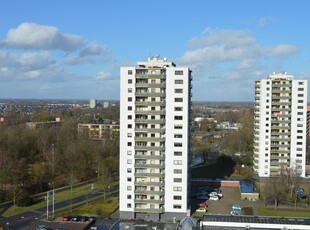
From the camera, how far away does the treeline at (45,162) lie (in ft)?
132

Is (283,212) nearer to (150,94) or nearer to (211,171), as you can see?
(150,94)

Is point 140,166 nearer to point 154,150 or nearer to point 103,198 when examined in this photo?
point 154,150

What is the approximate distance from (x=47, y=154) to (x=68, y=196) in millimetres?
14876

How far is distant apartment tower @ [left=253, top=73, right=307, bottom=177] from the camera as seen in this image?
48.4 m

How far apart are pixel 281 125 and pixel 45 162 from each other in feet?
99.6

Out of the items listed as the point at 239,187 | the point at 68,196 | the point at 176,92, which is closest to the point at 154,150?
the point at 176,92

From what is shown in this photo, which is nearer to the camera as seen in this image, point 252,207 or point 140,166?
point 140,166

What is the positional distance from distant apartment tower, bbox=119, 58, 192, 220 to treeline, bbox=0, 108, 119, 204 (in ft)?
36.6

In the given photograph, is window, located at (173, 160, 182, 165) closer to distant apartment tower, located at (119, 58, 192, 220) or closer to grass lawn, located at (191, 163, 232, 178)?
distant apartment tower, located at (119, 58, 192, 220)

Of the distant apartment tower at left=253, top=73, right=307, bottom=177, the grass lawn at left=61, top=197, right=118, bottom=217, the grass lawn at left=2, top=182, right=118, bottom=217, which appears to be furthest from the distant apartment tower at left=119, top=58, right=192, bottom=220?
the distant apartment tower at left=253, top=73, right=307, bottom=177

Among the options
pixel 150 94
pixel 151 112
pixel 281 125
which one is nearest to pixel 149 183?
pixel 151 112

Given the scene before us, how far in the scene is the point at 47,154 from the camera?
54281mm

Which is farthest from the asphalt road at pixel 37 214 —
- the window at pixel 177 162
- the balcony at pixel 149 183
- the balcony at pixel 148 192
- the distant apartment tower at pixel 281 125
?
the distant apartment tower at pixel 281 125

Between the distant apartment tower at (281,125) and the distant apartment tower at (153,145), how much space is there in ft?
61.9
